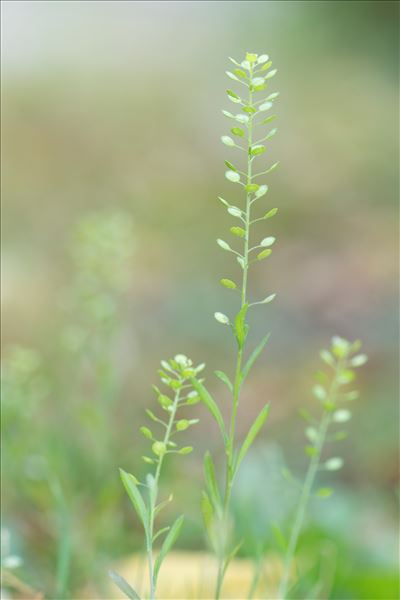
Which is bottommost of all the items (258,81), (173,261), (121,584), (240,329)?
(173,261)

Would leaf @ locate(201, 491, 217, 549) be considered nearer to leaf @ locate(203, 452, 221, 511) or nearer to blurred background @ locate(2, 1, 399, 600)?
leaf @ locate(203, 452, 221, 511)

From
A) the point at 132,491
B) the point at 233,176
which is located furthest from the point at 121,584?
the point at 233,176

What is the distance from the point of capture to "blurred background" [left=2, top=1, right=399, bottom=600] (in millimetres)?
1010

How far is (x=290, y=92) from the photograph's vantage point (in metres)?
3.25

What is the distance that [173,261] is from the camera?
2.23m

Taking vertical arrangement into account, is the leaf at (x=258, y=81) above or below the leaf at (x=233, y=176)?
above

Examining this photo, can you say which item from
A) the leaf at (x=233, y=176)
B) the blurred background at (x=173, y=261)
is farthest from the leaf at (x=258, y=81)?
the blurred background at (x=173, y=261)

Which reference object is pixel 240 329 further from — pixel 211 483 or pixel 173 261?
pixel 173 261

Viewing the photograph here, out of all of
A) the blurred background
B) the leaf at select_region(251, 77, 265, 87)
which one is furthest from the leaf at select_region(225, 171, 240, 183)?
the blurred background

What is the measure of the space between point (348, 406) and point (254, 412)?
0.20m

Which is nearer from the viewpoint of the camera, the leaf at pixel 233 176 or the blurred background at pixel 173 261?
the leaf at pixel 233 176

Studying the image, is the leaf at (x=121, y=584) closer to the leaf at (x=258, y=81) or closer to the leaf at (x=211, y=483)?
the leaf at (x=211, y=483)

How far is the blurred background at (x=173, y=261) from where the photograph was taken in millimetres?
1010

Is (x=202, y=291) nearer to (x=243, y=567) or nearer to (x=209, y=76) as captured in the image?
(x=243, y=567)
